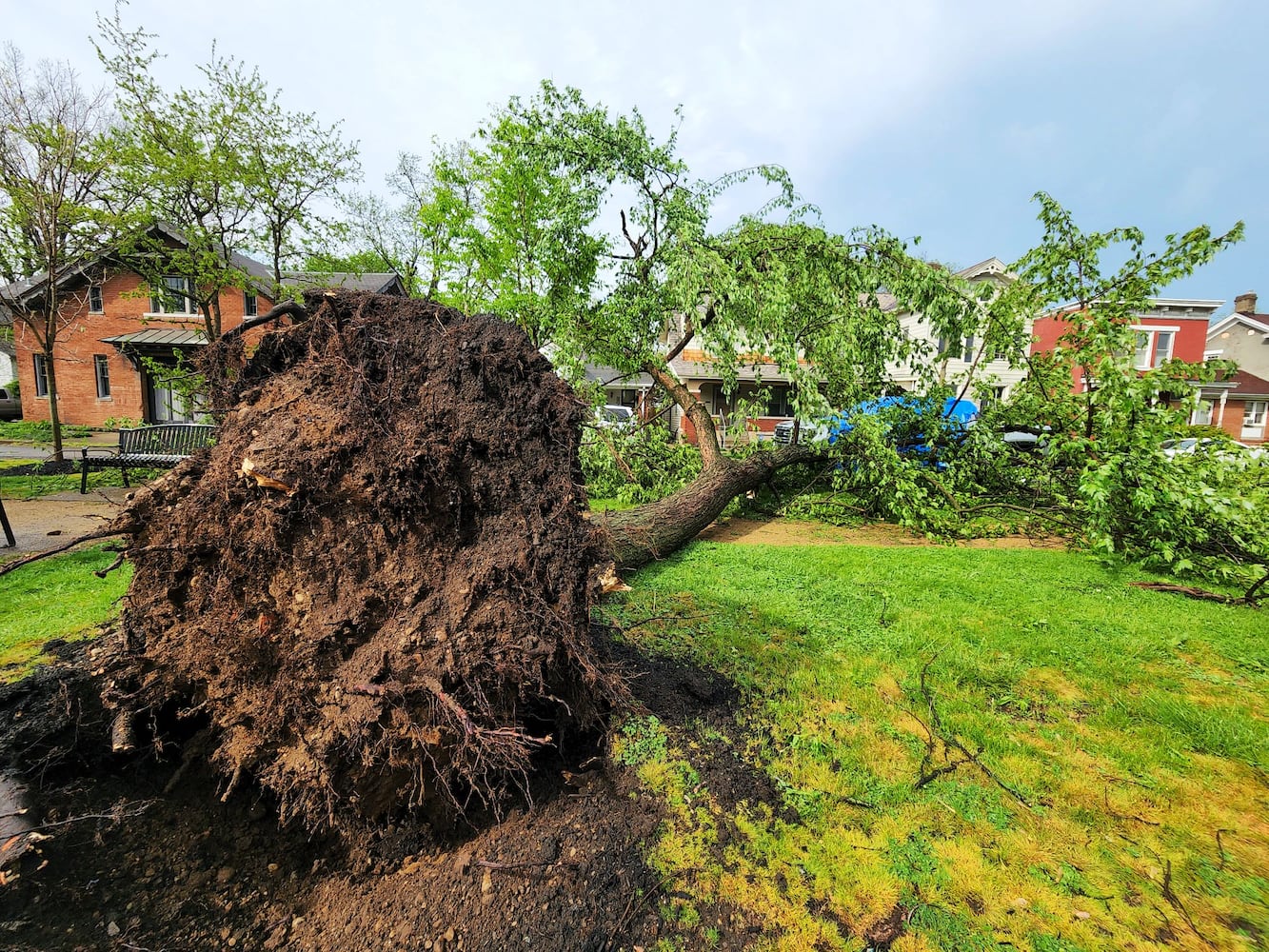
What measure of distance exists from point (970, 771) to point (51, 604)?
6747 mm

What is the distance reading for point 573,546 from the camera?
227 cm

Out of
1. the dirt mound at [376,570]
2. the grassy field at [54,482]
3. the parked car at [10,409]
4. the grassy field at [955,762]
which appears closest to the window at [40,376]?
the parked car at [10,409]

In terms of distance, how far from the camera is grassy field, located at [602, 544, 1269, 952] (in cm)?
190

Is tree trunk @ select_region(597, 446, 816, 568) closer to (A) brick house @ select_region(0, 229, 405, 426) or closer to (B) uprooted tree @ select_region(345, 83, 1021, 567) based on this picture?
(B) uprooted tree @ select_region(345, 83, 1021, 567)

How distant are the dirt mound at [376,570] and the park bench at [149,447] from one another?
7.88 m

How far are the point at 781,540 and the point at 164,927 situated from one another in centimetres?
648

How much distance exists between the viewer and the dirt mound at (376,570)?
1935mm

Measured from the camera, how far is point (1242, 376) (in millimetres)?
24812

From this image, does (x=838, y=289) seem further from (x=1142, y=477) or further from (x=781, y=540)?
(x=1142, y=477)

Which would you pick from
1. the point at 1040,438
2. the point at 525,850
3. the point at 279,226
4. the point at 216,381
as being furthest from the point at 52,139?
the point at 1040,438

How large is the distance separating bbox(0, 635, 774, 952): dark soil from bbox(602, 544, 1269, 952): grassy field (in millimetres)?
212

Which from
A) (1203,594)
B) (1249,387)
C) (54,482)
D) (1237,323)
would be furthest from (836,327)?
(1237,323)

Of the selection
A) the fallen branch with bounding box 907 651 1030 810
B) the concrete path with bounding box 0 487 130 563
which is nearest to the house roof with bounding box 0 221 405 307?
the concrete path with bounding box 0 487 130 563

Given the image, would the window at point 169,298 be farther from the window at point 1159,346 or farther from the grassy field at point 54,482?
the window at point 1159,346
